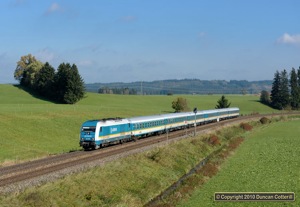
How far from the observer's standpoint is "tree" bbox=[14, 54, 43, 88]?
5310 inches

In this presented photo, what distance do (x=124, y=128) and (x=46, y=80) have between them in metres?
83.6

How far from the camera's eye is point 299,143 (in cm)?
5766

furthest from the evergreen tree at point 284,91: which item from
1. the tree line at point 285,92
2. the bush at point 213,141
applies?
the bush at point 213,141

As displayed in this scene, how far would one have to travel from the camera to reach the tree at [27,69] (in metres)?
135

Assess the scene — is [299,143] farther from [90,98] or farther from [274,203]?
[90,98]

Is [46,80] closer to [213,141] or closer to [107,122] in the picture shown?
[213,141]

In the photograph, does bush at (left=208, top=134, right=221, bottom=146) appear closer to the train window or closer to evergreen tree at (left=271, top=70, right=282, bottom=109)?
the train window

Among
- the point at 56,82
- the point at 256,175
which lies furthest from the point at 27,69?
the point at 256,175

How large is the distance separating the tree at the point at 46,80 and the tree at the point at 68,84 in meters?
3.24

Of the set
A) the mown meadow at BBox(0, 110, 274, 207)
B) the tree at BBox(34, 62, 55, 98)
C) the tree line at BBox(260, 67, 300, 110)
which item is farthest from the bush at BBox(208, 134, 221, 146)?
the tree line at BBox(260, 67, 300, 110)

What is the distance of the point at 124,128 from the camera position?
49.7 m

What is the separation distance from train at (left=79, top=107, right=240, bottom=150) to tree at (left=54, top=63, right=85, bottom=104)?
48.0 metres

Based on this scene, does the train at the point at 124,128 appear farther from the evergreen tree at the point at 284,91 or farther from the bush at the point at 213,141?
the evergreen tree at the point at 284,91

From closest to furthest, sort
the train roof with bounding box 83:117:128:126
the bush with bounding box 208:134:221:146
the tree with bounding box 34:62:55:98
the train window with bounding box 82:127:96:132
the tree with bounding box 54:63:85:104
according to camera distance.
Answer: the train window with bounding box 82:127:96:132 → the train roof with bounding box 83:117:128:126 → the bush with bounding box 208:134:221:146 → the tree with bounding box 54:63:85:104 → the tree with bounding box 34:62:55:98
